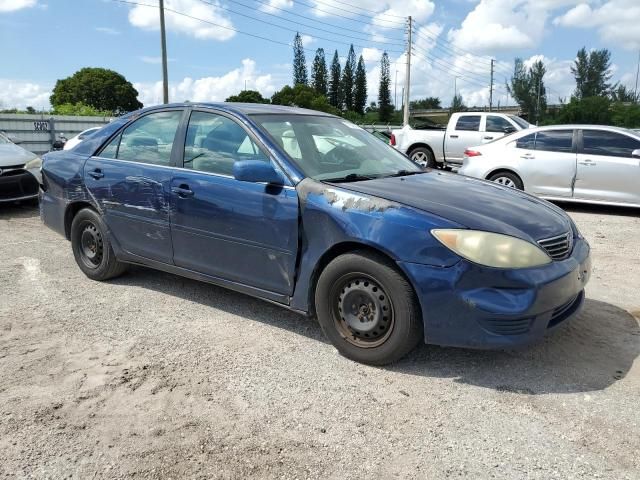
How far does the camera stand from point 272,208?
3684 mm

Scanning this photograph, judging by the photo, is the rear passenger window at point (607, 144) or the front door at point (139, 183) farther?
the rear passenger window at point (607, 144)

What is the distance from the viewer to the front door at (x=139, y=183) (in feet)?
14.4

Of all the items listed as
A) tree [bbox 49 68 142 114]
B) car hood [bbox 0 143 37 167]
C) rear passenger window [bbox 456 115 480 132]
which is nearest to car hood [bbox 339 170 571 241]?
car hood [bbox 0 143 37 167]

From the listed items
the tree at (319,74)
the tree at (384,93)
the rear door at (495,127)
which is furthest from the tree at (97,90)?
the rear door at (495,127)

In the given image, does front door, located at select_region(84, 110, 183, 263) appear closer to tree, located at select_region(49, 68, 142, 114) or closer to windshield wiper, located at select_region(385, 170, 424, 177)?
windshield wiper, located at select_region(385, 170, 424, 177)

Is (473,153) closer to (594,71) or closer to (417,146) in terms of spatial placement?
(417,146)

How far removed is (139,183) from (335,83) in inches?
3893

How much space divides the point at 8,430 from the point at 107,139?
9.42 feet

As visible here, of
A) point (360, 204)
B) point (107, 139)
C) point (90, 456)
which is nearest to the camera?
point (90, 456)

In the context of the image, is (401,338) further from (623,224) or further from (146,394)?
(623,224)

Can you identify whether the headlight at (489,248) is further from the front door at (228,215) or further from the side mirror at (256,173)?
the side mirror at (256,173)

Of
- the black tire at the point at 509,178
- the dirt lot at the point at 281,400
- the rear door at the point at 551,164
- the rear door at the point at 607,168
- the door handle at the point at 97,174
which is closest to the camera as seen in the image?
the dirt lot at the point at 281,400

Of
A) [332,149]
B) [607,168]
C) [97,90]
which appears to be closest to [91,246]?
[332,149]

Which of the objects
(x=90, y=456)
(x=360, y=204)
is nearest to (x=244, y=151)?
(x=360, y=204)
